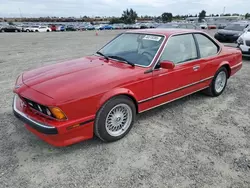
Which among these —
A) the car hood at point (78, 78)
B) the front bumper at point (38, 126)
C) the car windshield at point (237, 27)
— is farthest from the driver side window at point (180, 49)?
the car windshield at point (237, 27)

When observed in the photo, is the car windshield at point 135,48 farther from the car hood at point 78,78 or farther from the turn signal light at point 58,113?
the turn signal light at point 58,113

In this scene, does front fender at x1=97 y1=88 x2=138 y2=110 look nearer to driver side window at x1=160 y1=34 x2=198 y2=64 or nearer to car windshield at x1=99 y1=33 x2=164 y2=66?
car windshield at x1=99 y1=33 x2=164 y2=66

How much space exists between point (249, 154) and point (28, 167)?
2.90 m

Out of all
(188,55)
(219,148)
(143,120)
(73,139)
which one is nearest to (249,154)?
(219,148)

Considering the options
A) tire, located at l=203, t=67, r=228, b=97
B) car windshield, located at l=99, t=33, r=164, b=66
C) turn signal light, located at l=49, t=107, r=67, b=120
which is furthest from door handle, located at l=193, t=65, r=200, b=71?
turn signal light, located at l=49, t=107, r=67, b=120

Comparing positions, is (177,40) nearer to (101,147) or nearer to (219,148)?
(219,148)

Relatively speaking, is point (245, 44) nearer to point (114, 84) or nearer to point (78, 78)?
point (114, 84)

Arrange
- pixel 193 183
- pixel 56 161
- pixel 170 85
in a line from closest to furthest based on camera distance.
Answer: pixel 193 183 < pixel 56 161 < pixel 170 85

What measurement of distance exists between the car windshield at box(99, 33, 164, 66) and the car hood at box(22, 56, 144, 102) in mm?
240

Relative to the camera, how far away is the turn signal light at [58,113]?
8.00ft

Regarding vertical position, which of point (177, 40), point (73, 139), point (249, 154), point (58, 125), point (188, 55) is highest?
point (177, 40)

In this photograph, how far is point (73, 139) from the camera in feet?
8.75

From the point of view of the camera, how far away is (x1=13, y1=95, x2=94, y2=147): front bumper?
2.47 m

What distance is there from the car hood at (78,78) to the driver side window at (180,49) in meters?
0.66
